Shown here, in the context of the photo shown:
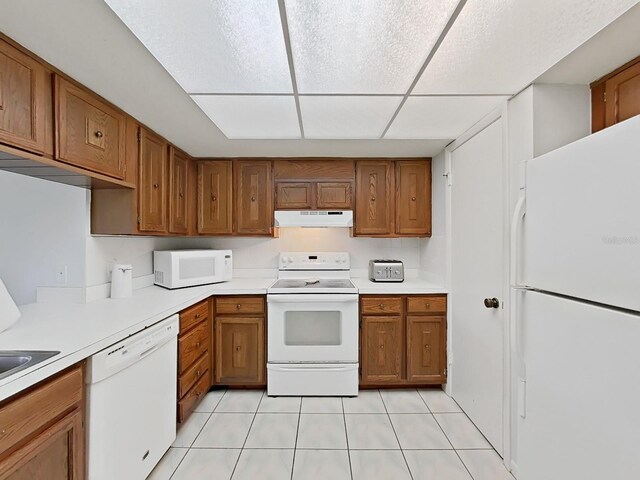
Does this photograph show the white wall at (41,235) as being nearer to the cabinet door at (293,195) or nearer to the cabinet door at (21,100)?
the cabinet door at (21,100)

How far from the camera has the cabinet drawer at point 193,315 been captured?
226cm

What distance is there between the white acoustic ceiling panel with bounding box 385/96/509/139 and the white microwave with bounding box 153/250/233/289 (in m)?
1.80

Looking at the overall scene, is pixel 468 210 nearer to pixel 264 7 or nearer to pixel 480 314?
pixel 480 314

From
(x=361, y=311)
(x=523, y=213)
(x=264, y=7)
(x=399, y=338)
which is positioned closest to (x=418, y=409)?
(x=399, y=338)

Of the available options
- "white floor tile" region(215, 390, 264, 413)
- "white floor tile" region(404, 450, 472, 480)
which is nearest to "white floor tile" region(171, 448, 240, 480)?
"white floor tile" region(215, 390, 264, 413)

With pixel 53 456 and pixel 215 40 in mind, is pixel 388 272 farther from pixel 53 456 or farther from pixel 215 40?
pixel 53 456

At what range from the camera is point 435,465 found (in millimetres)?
1920

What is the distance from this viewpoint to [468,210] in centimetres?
240

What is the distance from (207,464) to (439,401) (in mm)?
1769

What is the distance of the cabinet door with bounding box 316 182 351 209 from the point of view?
3.20 metres

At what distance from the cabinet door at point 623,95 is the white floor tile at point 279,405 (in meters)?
2.59

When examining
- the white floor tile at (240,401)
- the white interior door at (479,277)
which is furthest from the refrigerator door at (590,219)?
the white floor tile at (240,401)

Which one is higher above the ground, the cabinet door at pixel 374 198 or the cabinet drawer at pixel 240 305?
the cabinet door at pixel 374 198

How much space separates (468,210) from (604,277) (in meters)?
1.49
